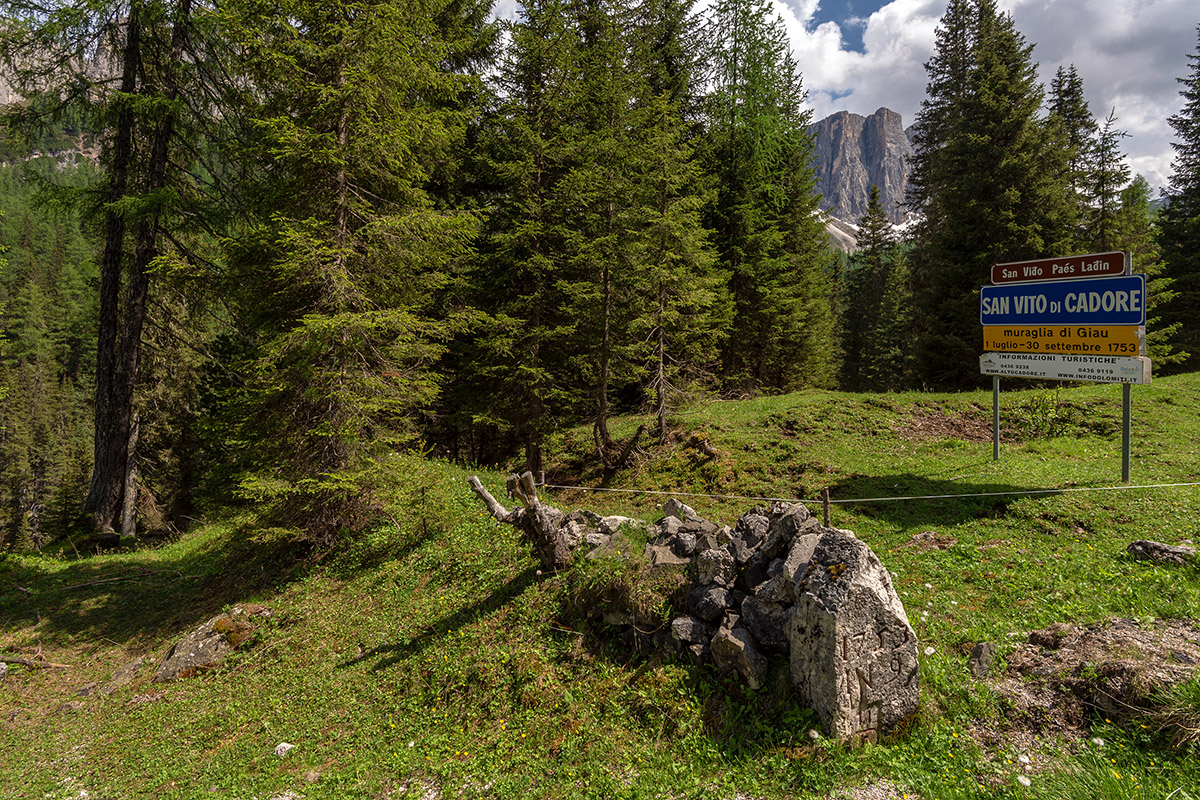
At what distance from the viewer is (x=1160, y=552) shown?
20.6 feet

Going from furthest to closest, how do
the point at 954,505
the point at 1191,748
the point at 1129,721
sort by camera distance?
the point at 954,505 < the point at 1129,721 < the point at 1191,748

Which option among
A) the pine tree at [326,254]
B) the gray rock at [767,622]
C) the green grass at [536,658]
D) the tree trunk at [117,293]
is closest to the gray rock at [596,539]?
the green grass at [536,658]

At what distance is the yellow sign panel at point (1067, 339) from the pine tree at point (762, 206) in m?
11.1

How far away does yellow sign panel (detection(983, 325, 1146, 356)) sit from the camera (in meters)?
8.85

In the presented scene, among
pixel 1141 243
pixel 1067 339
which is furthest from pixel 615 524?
pixel 1141 243

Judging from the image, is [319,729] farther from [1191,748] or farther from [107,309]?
[107,309]

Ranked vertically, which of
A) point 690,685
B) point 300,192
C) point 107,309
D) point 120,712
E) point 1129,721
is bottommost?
point 120,712

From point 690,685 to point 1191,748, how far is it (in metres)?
3.84

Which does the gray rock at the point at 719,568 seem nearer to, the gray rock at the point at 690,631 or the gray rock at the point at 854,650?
the gray rock at the point at 690,631

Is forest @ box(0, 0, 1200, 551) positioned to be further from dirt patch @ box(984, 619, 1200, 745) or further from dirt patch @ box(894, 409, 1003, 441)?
dirt patch @ box(984, 619, 1200, 745)

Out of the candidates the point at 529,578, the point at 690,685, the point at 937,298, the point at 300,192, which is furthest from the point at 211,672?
the point at 937,298

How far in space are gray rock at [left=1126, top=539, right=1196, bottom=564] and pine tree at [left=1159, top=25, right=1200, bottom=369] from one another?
27299 millimetres

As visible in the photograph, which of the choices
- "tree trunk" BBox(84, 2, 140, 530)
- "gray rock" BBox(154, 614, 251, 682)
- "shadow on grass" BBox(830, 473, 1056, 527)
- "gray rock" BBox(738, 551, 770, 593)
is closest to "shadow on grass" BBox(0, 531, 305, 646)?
"gray rock" BBox(154, 614, 251, 682)

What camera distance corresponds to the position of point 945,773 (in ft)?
13.2
